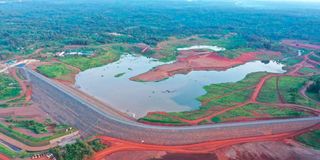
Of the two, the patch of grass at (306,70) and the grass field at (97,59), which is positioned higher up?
the patch of grass at (306,70)

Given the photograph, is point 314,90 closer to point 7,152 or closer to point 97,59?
point 97,59

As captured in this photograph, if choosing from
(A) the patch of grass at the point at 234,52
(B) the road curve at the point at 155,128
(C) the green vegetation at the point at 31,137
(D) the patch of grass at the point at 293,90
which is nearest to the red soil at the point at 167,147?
(B) the road curve at the point at 155,128

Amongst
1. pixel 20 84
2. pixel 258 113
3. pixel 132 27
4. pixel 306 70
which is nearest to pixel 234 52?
pixel 306 70

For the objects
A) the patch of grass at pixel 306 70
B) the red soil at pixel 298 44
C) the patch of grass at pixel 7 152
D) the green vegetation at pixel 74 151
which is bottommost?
the patch of grass at pixel 7 152

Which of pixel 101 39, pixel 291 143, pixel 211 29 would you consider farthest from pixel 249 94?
pixel 211 29

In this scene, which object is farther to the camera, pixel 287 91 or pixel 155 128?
pixel 287 91

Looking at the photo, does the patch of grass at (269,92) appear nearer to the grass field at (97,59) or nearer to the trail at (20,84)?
the grass field at (97,59)

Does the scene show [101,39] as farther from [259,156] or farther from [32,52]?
[259,156]
